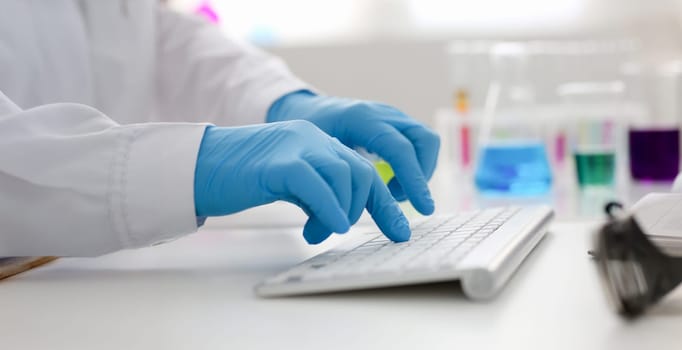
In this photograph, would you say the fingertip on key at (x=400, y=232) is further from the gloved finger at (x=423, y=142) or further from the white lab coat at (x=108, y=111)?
the gloved finger at (x=423, y=142)

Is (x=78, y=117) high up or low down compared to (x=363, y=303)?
up

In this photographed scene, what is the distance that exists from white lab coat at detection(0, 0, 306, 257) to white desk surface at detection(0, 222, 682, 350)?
63 millimetres

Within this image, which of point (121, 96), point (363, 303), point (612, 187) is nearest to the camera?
point (363, 303)

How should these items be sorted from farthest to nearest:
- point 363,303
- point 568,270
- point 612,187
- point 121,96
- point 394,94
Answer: point 394,94
point 612,187
point 121,96
point 568,270
point 363,303

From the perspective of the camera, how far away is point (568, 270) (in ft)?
2.75

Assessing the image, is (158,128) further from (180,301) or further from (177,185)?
(180,301)

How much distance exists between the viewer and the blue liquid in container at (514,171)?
170 centimetres

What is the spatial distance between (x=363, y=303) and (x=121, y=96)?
1.00 metres

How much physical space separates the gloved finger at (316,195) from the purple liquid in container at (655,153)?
1.08 metres

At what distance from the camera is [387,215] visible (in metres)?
0.90

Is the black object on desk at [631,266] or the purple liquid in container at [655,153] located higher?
the black object on desk at [631,266]

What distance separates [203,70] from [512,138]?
826 mm

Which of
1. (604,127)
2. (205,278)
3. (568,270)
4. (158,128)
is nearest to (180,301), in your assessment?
(205,278)

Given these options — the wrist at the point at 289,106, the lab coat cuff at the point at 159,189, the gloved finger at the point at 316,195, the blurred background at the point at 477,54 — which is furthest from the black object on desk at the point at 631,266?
the blurred background at the point at 477,54
